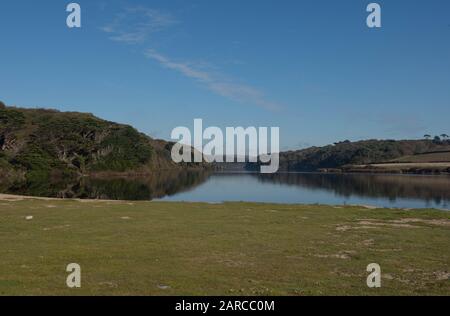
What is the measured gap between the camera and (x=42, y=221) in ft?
102

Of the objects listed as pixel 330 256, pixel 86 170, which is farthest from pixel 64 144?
pixel 330 256

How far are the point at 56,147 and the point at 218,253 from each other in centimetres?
15461

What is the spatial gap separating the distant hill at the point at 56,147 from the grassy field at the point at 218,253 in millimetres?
113705

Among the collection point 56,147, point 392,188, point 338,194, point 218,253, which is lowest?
Answer: point 338,194

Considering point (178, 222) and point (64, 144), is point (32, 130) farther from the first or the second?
point (178, 222)

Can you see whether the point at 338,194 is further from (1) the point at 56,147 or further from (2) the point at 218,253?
Result: (1) the point at 56,147

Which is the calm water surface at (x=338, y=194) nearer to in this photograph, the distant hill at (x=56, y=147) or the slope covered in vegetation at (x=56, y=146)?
the distant hill at (x=56, y=147)

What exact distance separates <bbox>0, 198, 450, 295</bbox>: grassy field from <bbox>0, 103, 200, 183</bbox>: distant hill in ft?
373

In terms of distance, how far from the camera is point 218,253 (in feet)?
70.1

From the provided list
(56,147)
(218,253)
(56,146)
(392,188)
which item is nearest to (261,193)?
(392,188)

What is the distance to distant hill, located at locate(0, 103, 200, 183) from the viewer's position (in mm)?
146375

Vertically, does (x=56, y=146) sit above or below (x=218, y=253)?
above

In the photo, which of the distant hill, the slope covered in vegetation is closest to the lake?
the distant hill
